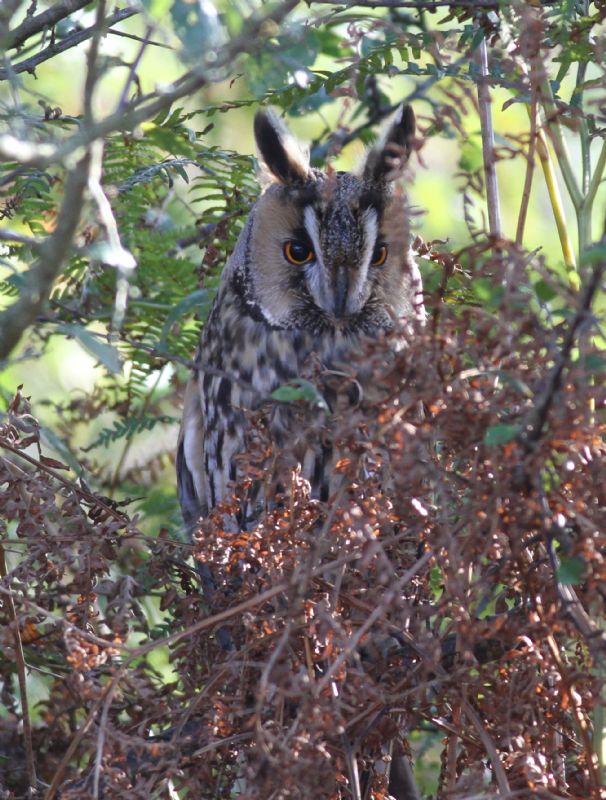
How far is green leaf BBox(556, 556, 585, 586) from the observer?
1100 millimetres

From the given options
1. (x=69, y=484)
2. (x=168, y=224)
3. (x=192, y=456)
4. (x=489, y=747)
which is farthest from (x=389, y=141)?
(x=489, y=747)

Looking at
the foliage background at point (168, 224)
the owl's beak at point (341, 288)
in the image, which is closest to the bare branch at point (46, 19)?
the foliage background at point (168, 224)

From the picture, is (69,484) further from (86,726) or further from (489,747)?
(489,747)

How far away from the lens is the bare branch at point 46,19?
1.87 meters

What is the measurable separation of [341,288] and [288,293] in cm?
22

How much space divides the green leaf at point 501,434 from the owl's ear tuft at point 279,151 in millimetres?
1281

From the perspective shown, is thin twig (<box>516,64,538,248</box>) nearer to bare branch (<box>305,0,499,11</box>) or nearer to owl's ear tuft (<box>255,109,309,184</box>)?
bare branch (<box>305,0,499,11</box>)

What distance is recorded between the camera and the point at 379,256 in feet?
7.22

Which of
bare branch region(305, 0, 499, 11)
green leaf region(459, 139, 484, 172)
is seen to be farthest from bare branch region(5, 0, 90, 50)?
green leaf region(459, 139, 484, 172)

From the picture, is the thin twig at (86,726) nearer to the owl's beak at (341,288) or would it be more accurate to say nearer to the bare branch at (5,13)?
the bare branch at (5,13)

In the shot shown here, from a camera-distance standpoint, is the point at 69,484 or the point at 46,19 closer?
the point at 69,484

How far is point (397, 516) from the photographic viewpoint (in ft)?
4.19

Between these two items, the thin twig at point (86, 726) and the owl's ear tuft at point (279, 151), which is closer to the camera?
the thin twig at point (86, 726)

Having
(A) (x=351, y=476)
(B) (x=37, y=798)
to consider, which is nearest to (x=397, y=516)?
(A) (x=351, y=476)
